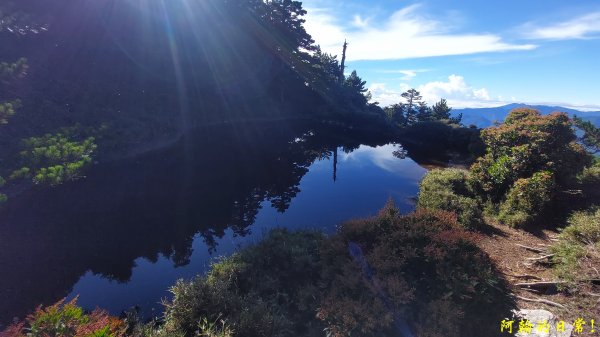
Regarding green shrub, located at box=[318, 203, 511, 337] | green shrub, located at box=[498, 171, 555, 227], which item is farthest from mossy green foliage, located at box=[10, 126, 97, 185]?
green shrub, located at box=[498, 171, 555, 227]

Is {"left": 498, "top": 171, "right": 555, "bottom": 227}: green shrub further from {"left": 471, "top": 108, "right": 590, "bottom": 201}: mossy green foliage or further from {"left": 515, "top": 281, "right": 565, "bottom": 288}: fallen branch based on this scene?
{"left": 515, "top": 281, "right": 565, "bottom": 288}: fallen branch

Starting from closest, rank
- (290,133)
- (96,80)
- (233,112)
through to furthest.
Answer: (96,80)
(290,133)
(233,112)

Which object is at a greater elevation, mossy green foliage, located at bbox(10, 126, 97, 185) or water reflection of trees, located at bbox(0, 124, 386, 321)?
mossy green foliage, located at bbox(10, 126, 97, 185)

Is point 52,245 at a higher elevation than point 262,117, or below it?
below

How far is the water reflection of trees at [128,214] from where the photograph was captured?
9.33 metres

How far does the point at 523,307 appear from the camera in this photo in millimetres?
6848

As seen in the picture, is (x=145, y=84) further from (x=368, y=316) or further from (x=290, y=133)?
(x=368, y=316)

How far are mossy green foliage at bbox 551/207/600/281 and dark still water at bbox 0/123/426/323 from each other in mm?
6842

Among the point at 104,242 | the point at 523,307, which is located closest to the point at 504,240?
the point at 523,307

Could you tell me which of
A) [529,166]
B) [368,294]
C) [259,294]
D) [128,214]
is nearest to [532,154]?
[529,166]

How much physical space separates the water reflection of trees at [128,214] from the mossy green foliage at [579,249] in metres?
10.5

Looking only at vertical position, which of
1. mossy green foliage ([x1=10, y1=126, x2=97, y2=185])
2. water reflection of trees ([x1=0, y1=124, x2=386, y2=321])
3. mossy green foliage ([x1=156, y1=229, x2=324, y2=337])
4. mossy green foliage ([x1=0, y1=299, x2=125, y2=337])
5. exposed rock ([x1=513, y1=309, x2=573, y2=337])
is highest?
mossy green foliage ([x1=10, y1=126, x2=97, y2=185])

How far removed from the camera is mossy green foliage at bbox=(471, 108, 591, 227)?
11.8 meters

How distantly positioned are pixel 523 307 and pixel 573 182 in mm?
9138
